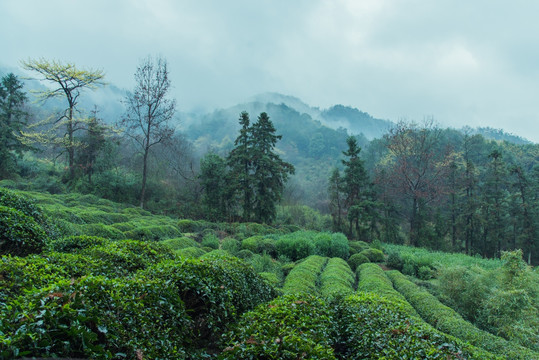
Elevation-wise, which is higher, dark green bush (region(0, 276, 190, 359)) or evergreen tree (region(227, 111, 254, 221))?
evergreen tree (region(227, 111, 254, 221))

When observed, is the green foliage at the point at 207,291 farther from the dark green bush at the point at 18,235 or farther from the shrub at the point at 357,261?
the shrub at the point at 357,261

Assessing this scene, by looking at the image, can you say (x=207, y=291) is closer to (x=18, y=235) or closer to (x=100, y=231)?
(x=18, y=235)

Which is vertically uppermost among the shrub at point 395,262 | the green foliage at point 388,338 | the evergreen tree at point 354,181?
the evergreen tree at point 354,181

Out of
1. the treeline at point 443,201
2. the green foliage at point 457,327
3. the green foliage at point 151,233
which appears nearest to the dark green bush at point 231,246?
the green foliage at point 151,233

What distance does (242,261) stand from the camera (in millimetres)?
5438

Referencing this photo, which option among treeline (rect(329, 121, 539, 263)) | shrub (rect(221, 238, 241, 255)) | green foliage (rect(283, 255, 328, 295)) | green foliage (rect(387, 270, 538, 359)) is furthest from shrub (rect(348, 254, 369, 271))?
treeline (rect(329, 121, 539, 263))

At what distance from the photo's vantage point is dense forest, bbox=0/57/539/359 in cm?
288

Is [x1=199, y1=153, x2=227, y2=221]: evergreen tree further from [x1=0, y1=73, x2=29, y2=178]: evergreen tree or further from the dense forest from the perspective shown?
[x1=0, y1=73, x2=29, y2=178]: evergreen tree

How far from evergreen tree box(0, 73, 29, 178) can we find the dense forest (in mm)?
143

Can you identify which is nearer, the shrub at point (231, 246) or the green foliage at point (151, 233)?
the green foliage at point (151, 233)

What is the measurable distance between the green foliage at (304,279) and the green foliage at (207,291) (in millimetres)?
2242

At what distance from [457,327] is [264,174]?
1907 cm

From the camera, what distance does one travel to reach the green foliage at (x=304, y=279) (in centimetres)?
779

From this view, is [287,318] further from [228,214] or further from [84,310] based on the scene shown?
[228,214]
